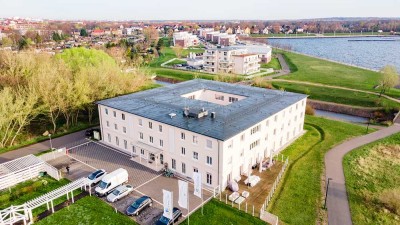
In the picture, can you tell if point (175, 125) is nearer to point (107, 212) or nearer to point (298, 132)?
point (107, 212)

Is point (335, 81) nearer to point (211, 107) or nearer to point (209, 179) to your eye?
point (211, 107)

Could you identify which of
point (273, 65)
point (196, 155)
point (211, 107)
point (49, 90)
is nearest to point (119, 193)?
point (196, 155)

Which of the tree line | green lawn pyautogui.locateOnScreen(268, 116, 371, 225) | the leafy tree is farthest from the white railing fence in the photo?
the leafy tree

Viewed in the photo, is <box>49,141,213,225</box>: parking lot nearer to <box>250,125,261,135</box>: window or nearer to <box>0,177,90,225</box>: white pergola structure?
<box>0,177,90,225</box>: white pergola structure

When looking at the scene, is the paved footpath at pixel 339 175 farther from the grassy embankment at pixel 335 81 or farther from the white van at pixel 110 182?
→ the white van at pixel 110 182

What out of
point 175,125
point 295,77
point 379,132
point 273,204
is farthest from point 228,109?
point 295,77

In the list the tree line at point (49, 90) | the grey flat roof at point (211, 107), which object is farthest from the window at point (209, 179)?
the tree line at point (49, 90)

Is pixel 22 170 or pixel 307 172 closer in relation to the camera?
pixel 22 170
